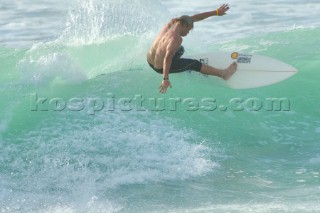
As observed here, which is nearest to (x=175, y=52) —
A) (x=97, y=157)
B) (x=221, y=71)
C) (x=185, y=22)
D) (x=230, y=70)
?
(x=185, y=22)

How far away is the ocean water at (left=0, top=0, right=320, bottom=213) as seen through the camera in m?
7.14

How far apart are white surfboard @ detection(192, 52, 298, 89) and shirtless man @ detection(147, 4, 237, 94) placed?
118 millimetres

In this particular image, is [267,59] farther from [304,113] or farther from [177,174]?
[177,174]

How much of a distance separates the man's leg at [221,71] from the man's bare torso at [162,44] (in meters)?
0.72

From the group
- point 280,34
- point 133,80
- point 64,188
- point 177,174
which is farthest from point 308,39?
point 64,188

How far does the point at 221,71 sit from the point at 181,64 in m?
0.69

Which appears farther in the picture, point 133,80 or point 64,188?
point 133,80

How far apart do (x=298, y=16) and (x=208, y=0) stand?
11.9 feet

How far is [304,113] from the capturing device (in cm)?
1005

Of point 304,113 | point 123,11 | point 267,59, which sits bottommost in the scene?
point 304,113

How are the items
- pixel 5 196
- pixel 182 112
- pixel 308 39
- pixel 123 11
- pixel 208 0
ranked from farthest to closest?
pixel 208 0 < pixel 308 39 < pixel 123 11 < pixel 182 112 < pixel 5 196

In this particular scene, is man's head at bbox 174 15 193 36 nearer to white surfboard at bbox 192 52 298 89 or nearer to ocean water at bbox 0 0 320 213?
white surfboard at bbox 192 52 298 89

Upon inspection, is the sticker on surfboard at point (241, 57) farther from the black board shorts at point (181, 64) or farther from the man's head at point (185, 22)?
the man's head at point (185, 22)

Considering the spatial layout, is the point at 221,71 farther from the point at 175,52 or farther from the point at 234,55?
the point at 175,52
